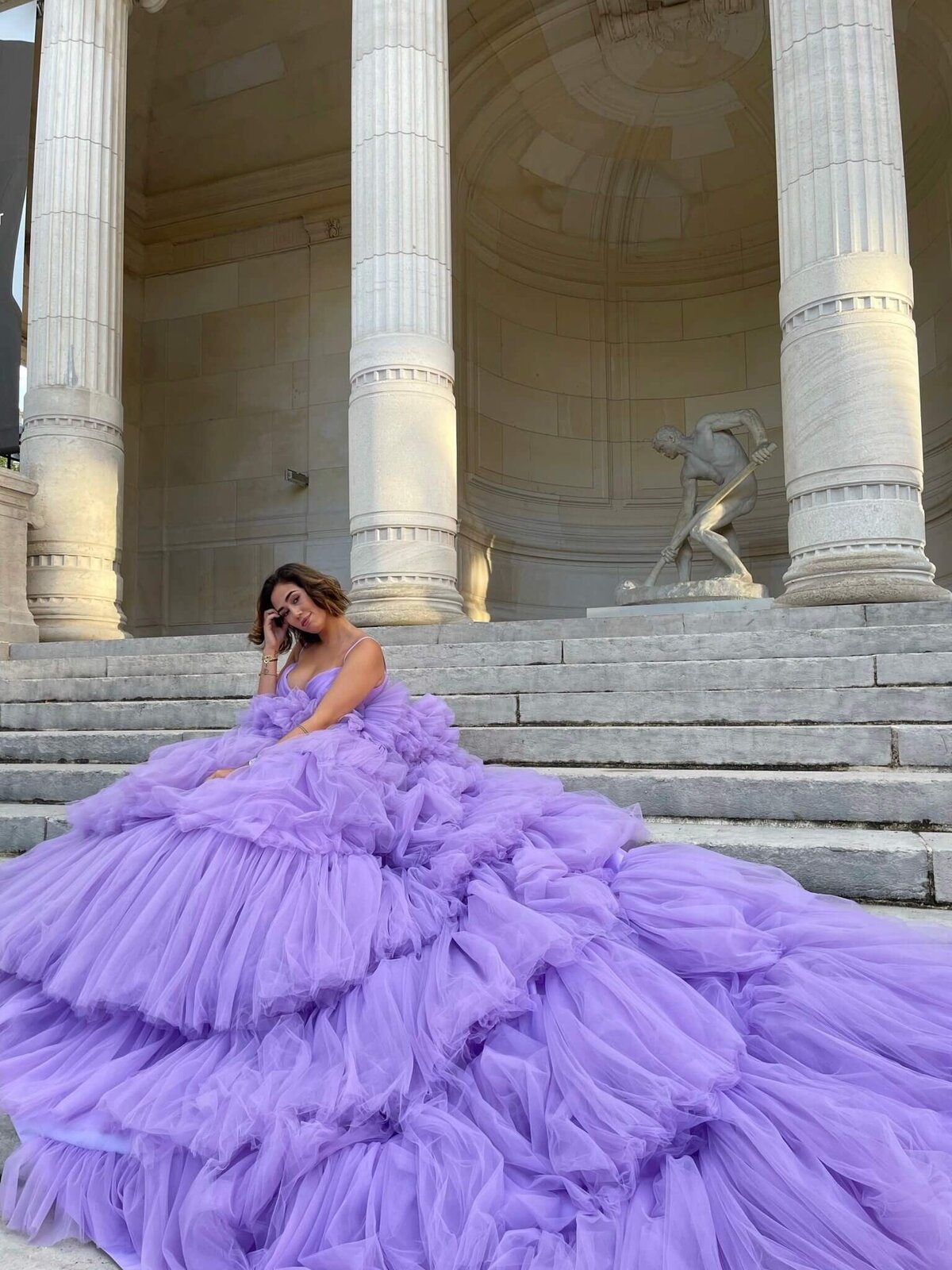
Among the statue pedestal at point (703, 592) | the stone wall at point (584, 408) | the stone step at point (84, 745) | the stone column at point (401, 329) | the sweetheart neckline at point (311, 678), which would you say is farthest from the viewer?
the stone wall at point (584, 408)

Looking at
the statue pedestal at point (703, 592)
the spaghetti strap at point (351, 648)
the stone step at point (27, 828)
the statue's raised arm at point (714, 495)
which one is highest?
the statue's raised arm at point (714, 495)

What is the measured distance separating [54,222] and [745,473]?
22.2ft

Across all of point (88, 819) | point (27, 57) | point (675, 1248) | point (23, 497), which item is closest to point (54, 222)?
point (27, 57)

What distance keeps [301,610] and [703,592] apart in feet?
21.2

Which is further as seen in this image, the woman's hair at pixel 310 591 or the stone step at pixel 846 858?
the woman's hair at pixel 310 591

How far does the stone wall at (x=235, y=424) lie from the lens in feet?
41.6

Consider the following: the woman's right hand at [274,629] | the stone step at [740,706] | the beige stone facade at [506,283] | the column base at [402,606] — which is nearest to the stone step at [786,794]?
the stone step at [740,706]

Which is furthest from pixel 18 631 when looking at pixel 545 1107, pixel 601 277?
pixel 601 277

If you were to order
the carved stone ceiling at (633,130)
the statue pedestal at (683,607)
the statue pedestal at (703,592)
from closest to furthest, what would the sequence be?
the statue pedestal at (683,607)
the statue pedestal at (703,592)
the carved stone ceiling at (633,130)

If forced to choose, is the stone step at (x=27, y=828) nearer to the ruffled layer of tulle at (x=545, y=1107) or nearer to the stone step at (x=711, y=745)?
the stone step at (x=711, y=745)

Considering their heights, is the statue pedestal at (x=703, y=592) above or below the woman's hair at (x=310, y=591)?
above

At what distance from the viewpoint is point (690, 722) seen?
4.34m

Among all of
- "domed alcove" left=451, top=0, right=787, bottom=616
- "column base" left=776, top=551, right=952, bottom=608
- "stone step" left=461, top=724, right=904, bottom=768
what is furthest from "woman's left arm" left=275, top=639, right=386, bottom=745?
"domed alcove" left=451, top=0, right=787, bottom=616

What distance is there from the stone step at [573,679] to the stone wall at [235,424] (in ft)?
21.3
